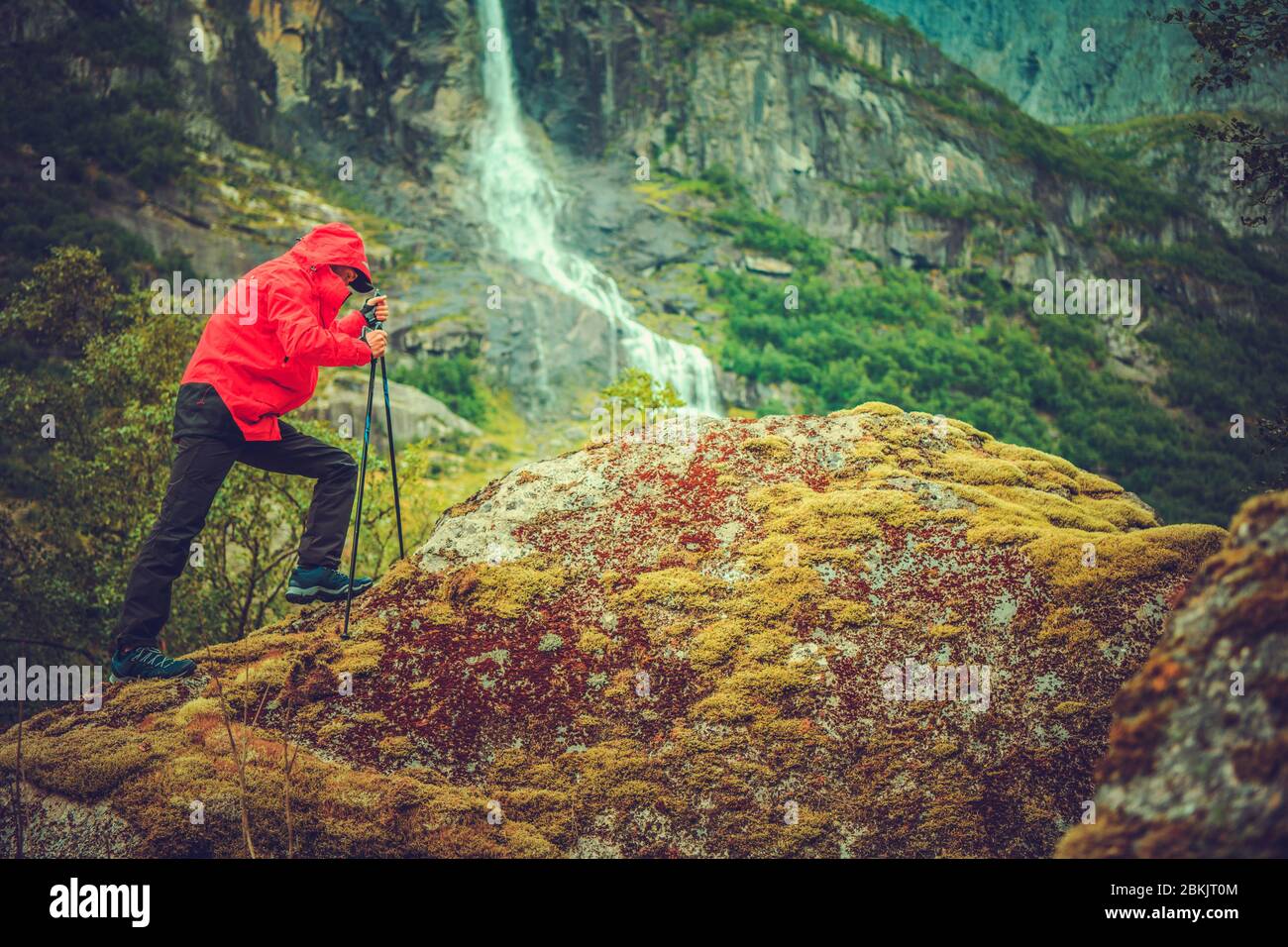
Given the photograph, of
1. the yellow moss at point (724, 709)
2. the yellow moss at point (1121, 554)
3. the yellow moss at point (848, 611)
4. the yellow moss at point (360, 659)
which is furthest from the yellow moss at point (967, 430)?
the yellow moss at point (360, 659)

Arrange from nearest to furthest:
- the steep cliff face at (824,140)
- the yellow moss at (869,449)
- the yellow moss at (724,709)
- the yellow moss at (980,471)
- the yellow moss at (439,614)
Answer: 1. the yellow moss at (724,709)
2. the yellow moss at (439,614)
3. the yellow moss at (980,471)
4. the yellow moss at (869,449)
5. the steep cliff face at (824,140)

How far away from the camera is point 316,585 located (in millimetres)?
8375

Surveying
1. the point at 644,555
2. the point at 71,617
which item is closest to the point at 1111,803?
the point at 644,555

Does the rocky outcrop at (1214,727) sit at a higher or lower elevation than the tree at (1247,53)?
lower

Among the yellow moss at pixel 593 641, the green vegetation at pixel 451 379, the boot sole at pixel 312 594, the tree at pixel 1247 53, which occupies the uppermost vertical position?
the green vegetation at pixel 451 379

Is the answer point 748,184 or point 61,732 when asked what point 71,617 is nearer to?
point 61,732

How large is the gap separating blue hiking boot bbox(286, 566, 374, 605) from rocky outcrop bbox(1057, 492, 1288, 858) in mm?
6209

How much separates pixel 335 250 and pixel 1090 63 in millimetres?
210066

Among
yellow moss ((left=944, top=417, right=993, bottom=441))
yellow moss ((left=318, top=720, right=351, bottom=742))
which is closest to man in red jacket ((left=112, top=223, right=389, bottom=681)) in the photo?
yellow moss ((left=318, top=720, right=351, bottom=742))

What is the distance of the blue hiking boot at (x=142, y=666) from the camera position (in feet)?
25.8

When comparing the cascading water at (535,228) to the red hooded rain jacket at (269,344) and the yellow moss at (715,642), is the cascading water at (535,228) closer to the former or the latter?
the red hooded rain jacket at (269,344)

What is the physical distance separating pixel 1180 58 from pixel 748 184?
10876 cm

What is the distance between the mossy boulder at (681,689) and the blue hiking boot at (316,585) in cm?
28

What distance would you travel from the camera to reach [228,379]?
7.66m
